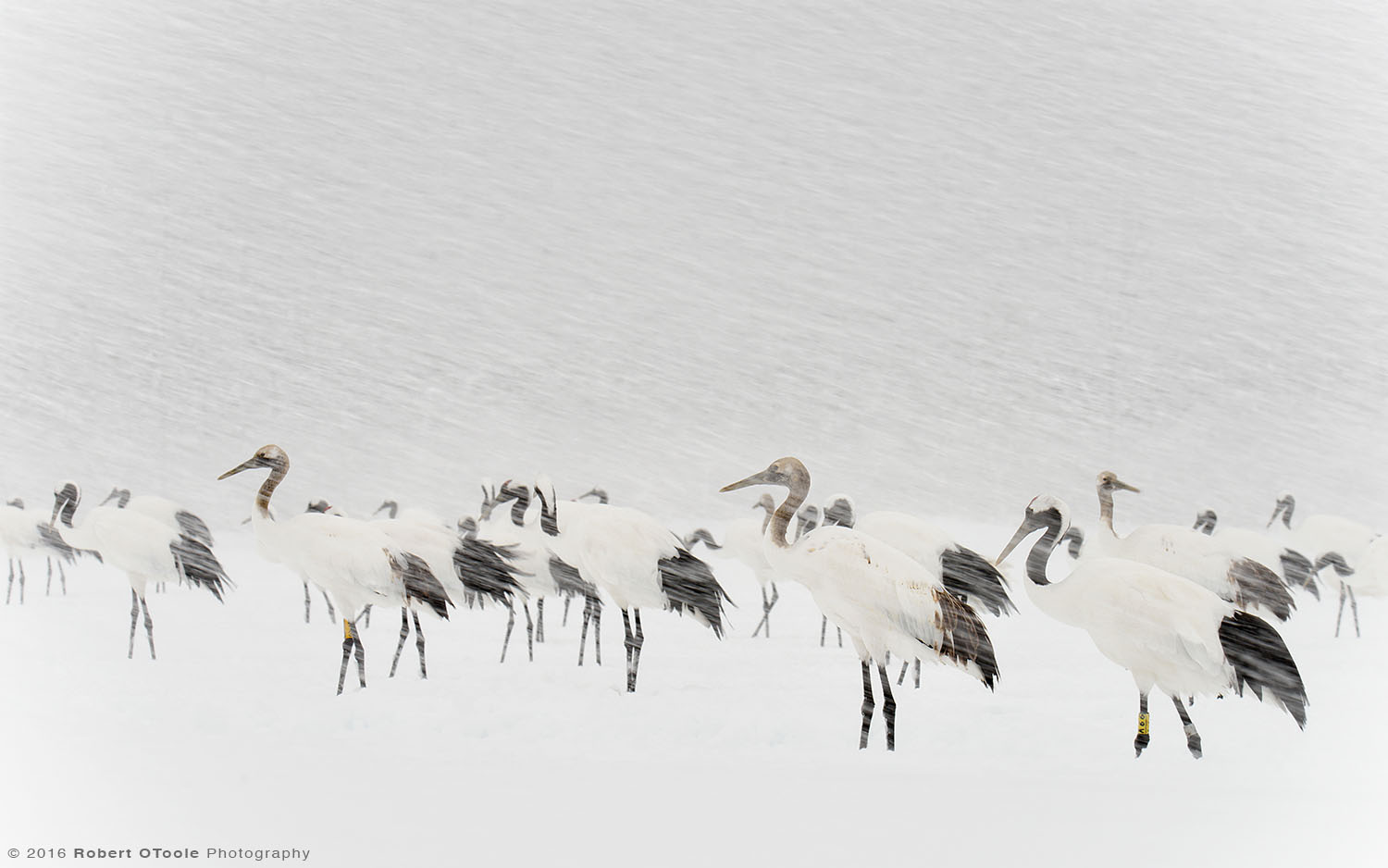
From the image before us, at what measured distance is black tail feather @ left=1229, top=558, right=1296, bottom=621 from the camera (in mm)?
4398

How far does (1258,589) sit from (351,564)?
162 inches

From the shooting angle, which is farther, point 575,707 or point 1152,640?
point 575,707

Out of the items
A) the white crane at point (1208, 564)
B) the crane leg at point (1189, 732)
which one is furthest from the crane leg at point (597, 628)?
the crane leg at point (1189, 732)

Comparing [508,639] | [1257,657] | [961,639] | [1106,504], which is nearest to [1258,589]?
[1106,504]

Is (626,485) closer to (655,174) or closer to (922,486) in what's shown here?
(922,486)

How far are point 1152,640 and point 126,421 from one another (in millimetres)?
6712

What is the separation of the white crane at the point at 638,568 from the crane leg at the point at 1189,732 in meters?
1.72

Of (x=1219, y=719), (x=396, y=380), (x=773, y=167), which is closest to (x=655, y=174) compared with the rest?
(x=773, y=167)

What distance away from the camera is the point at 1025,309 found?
899 cm

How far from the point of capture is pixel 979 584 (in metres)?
4.29

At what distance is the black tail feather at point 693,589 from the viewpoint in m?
3.98

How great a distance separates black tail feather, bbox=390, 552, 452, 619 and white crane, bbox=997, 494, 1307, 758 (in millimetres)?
2366

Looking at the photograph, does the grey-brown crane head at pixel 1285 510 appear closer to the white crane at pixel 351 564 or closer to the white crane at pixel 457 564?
the white crane at pixel 457 564

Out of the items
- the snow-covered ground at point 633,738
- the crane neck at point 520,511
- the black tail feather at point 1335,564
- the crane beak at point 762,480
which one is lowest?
the snow-covered ground at point 633,738
